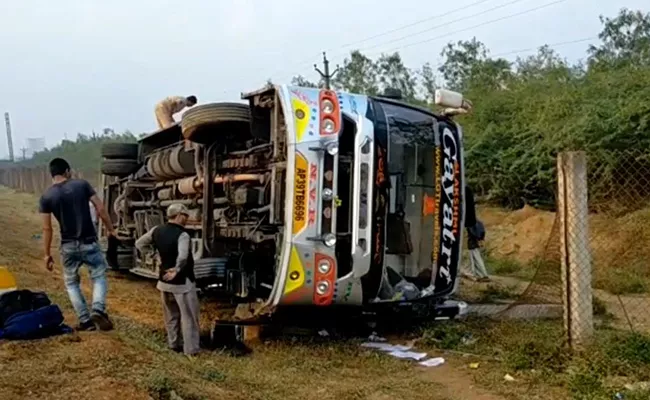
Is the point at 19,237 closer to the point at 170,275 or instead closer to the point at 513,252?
the point at 513,252

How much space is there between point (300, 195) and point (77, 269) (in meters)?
2.25

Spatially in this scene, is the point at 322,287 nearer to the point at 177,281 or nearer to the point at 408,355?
the point at 408,355

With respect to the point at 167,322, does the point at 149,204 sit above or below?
above

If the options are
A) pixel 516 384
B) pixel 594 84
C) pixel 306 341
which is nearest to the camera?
pixel 516 384

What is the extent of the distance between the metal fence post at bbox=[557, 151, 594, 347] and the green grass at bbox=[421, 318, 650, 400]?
0.17m

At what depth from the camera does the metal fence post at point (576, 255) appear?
252 inches

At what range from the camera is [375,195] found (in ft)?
23.6

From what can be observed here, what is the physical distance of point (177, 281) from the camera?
7.09 m

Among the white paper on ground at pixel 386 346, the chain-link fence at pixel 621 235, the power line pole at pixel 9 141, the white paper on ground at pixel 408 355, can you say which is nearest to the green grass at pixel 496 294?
the chain-link fence at pixel 621 235

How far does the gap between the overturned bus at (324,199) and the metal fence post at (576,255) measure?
1.54m

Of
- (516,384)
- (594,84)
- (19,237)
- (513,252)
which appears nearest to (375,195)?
(516,384)

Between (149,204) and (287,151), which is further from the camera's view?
(149,204)

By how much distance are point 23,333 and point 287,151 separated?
8.38 feet

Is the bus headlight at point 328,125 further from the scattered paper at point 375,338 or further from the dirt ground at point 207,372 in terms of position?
the scattered paper at point 375,338
